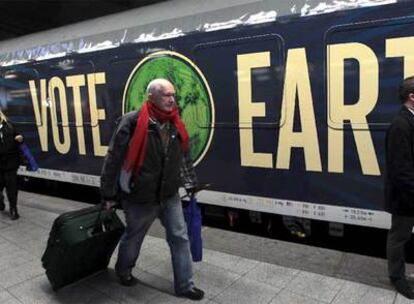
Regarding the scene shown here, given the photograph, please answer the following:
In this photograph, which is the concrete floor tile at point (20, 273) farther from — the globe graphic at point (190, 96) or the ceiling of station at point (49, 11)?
the ceiling of station at point (49, 11)

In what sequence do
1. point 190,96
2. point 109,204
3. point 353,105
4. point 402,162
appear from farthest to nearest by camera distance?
point 190,96
point 353,105
point 109,204
point 402,162

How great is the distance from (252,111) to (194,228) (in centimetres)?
152

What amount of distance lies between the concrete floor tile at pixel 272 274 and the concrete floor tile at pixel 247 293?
0.24ft

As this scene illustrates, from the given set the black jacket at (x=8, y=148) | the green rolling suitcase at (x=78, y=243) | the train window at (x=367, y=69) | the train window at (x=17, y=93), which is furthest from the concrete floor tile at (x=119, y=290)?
the train window at (x=17, y=93)

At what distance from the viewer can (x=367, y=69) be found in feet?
12.8

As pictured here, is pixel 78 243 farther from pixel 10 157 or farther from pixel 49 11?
pixel 49 11

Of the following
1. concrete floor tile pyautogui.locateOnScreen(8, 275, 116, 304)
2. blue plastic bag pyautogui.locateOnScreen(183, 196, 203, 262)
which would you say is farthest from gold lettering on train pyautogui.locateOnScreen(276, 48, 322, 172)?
concrete floor tile pyautogui.locateOnScreen(8, 275, 116, 304)

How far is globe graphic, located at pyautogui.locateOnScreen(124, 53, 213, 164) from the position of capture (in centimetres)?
507

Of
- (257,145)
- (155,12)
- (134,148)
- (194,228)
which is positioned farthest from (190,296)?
(155,12)

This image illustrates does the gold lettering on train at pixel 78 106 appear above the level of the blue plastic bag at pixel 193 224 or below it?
above

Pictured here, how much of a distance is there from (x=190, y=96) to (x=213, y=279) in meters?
2.18

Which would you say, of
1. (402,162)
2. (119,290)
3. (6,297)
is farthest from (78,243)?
(402,162)

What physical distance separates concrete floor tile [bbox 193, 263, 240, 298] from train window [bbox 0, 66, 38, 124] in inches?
193

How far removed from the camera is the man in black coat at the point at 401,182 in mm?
3133
